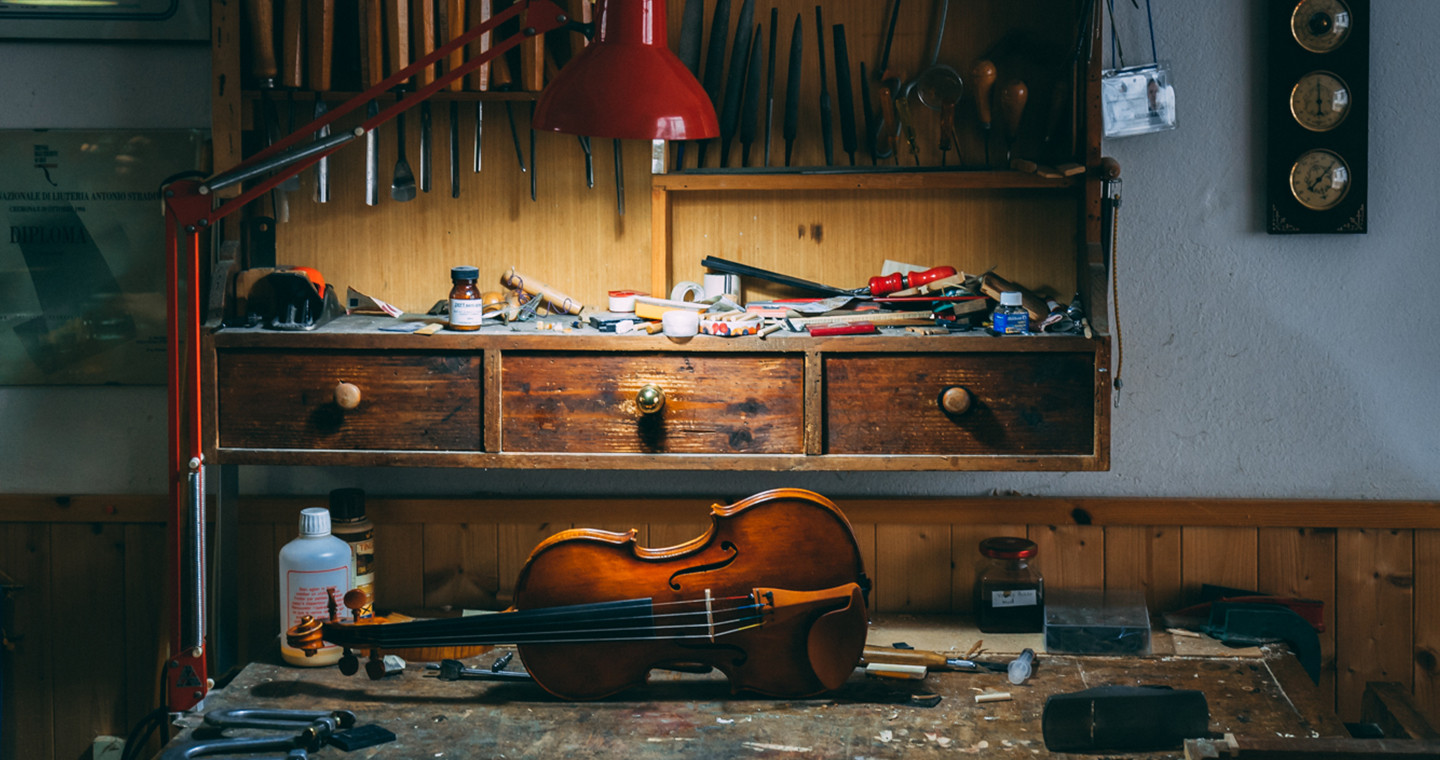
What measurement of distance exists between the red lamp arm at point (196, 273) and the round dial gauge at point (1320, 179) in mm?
1413

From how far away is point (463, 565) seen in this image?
7.59ft

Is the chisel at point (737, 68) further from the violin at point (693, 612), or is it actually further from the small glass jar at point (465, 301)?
the violin at point (693, 612)

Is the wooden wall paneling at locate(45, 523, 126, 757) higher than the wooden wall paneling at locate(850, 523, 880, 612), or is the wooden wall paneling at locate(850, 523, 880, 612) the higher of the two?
the wooden wall paneling at locate(850, 523, 880, 612)

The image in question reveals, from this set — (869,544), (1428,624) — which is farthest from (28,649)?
(1428,624)

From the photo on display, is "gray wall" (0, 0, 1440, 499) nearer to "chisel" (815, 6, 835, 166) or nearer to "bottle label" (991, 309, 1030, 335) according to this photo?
"bottle label" (991, 309, 1030, 335)

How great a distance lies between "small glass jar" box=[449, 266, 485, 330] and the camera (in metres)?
1.93

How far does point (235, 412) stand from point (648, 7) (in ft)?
3.28

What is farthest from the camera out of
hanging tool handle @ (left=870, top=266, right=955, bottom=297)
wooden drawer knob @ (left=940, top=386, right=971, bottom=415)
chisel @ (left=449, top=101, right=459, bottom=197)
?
chisel @ (left=449, top=101, right=459, bottom=197)

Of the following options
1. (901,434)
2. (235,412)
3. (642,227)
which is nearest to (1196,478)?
(901,434)

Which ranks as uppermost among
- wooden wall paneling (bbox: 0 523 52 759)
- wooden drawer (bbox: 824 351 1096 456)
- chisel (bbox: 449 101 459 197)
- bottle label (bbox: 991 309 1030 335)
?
chisel (bbox: 449 101 459 197)

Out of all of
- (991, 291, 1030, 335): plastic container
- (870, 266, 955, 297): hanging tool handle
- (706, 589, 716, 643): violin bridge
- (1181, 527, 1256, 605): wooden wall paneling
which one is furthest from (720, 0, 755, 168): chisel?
(1181, 527, 1256, 605): wooden wall paneling

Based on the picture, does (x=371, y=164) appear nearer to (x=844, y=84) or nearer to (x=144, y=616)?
(x=844, y=84)

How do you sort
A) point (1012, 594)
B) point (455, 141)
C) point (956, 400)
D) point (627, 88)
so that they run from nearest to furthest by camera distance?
point (627, 88) → point (956, 400) → point (1012, 594) → point (455, 141)

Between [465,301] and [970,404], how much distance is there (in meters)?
0.87
